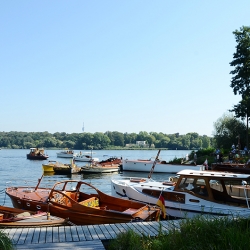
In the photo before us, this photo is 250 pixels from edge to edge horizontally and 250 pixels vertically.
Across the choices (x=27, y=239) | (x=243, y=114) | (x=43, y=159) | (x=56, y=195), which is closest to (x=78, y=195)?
(x=56, y=195)

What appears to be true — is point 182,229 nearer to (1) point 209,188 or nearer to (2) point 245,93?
(1) point 209,188

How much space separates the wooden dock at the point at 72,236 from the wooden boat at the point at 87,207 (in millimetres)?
2982

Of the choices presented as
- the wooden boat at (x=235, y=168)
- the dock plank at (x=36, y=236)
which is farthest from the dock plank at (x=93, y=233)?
the wooden boat at (x=235, y=168)

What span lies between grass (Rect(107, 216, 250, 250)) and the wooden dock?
524 mm

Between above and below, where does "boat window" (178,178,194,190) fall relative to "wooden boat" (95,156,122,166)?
above

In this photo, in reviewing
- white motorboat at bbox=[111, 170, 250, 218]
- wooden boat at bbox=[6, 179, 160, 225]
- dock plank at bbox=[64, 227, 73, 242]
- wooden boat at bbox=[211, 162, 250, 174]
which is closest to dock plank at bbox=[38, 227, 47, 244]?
dock plank at bbox=[64, 227, 73, 242]

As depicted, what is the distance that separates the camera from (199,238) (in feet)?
21.7

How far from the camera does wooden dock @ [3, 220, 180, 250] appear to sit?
7848mm

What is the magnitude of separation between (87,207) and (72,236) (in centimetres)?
485

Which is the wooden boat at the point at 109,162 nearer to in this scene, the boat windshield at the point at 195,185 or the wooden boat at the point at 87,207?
the wooden boat at the point at 87,207

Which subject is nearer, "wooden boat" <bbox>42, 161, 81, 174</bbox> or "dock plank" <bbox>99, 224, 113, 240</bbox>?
"dock plank" <bbox>99, 224, 113, 240</bbox>

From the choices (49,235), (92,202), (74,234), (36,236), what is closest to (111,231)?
(74,234)

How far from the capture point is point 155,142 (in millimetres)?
188625

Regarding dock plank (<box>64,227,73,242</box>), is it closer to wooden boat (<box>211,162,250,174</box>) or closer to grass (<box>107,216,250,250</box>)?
grass (<box>107,216,250,250</box>)
